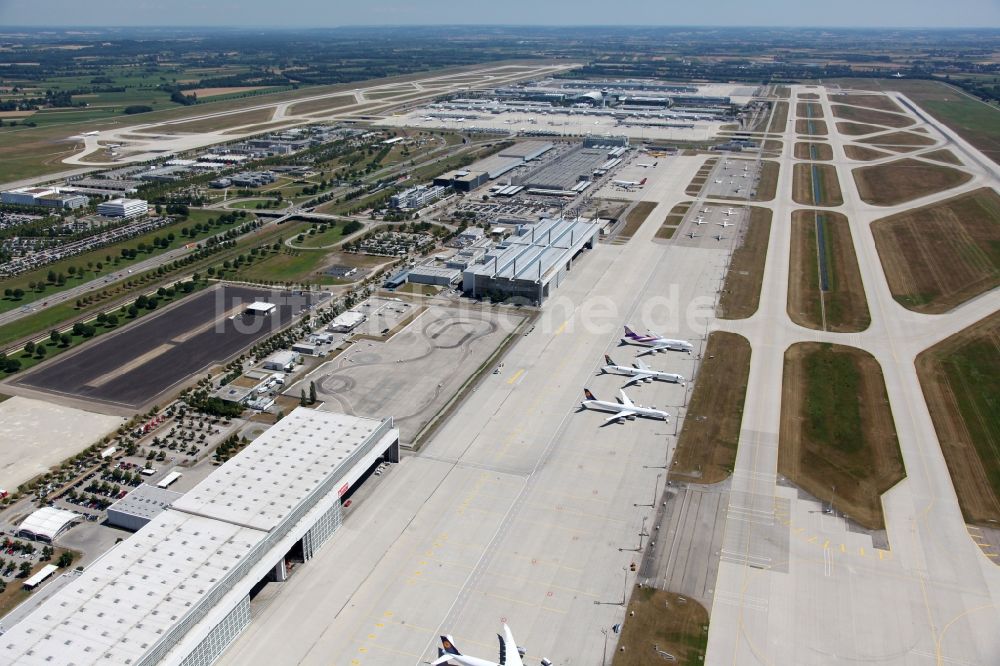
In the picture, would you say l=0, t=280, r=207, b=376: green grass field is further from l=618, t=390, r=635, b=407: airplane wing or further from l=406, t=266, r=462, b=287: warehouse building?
l=618, t=390, r=635, b=407: airplane wing

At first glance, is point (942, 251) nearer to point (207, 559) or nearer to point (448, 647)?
point (448, 647)

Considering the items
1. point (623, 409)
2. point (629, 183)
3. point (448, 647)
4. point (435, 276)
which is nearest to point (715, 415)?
point (623, 409)

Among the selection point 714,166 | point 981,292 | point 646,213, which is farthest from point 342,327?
point 714,166

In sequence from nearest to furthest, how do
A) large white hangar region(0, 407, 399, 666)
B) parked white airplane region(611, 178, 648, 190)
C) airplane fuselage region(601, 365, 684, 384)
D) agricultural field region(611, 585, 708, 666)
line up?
large white hangar region(0, 407, 399, 666) → agricultural field region(611, 585, 708, 666) → airplane fuselage region(601, 365, 684, 384) → parked white airplane region(611, 178, 648, 190)

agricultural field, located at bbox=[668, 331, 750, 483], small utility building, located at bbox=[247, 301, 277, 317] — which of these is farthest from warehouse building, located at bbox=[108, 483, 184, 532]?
agricultural field, located at bbox=[668, 331, 750, 483]

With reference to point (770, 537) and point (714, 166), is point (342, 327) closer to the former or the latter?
point (770, 537)

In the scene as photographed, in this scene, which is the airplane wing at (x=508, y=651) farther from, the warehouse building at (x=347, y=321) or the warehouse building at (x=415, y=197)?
the warehouse building at (x=415, y=197)
